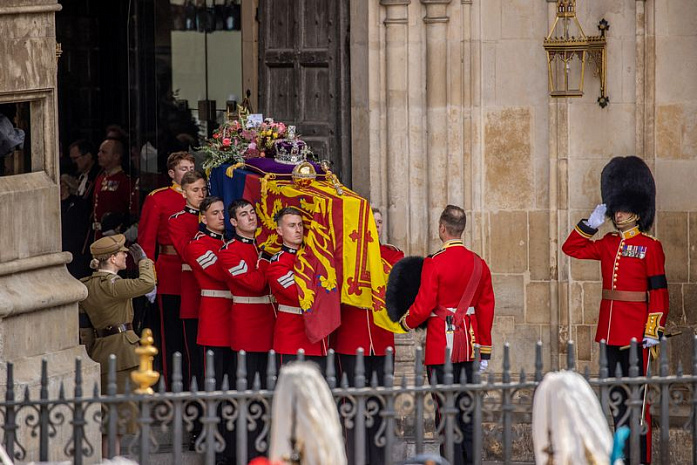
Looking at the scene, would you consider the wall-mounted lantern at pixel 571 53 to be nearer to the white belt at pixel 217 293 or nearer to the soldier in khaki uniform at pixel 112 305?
the white belt at pixel 217 293

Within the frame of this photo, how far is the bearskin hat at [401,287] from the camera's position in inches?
400

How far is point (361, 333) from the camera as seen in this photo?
34.5 feet

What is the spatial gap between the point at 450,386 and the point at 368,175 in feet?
12.2

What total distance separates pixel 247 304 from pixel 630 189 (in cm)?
239

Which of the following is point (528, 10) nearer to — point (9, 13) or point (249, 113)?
point (249, 113)

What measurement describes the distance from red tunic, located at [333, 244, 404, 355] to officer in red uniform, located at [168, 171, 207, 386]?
3.85 feet

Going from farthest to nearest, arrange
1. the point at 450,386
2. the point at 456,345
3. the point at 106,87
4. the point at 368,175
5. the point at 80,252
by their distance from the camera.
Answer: the point at 106,87, the point at 80,252, the point at 368,175, the point at 456,345, the point at 450,386

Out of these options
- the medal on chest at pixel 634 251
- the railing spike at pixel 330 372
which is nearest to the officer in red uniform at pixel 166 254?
the medal on chest at pixel 634 251

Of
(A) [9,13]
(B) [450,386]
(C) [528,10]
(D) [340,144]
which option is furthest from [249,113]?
(B) [450,386]

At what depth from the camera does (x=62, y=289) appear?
9.76 metres

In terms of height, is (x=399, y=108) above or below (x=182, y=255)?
above

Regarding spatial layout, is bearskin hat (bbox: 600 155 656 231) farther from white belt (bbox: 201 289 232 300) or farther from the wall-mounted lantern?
white belt (bbox: 201 289 232 300)

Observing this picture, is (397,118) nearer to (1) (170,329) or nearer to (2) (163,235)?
(2) (163,235)

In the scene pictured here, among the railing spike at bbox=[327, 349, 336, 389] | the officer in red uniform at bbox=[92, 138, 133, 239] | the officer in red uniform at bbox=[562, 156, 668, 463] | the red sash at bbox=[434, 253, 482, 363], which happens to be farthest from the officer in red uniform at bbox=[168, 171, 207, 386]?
the railing spike at bbox=[327, 349, 336, 389]
